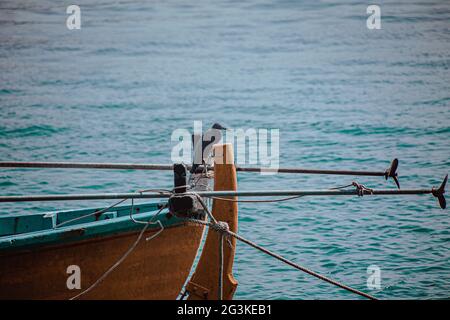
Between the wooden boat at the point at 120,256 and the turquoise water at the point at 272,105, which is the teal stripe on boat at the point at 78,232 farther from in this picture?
the turquoise water at the point at 272,105

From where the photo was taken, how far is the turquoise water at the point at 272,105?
445 inches

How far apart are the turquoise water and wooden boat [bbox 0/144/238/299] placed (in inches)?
85.7

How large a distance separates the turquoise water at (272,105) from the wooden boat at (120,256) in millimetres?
2178

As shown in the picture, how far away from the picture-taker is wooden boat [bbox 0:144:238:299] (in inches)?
284

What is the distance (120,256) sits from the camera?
759cm

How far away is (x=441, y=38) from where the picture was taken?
79.6 feet

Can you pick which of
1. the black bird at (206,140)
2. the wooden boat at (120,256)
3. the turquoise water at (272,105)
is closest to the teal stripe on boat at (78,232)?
the wooden boat at (120,256)

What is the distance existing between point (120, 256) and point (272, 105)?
12351 millimetres

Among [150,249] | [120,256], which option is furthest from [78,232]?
[150,249]

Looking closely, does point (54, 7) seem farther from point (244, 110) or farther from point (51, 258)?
point (51, 258)

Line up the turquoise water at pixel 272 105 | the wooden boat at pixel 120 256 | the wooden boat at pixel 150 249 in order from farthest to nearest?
1. the turquoise water at pixel 272 105
2. the wooden boat at pixel 120 256
3. the wooden boat at pixel 150 249

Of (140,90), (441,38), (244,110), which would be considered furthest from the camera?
(441,38)

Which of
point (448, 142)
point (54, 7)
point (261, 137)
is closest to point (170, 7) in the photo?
point (54, 7)

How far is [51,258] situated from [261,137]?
1028 cm
